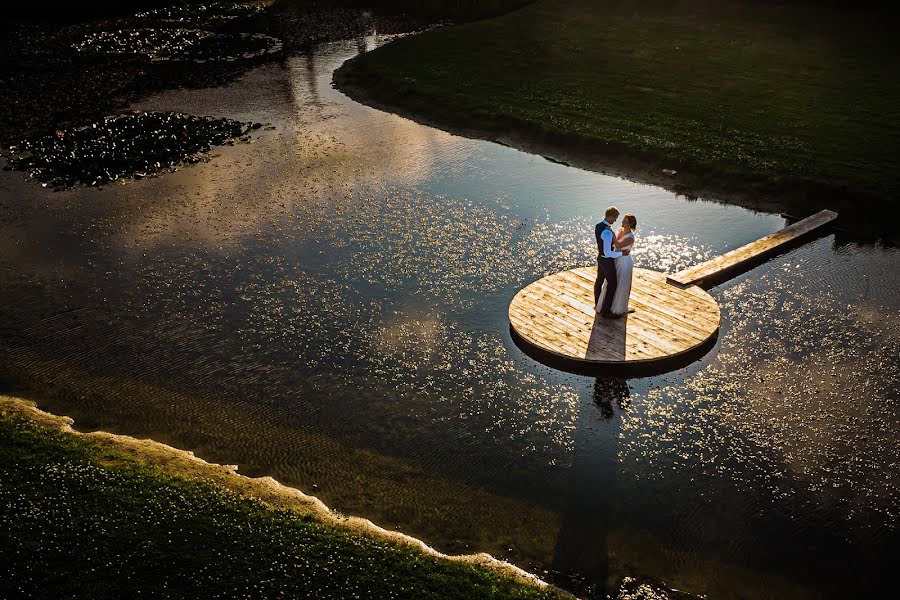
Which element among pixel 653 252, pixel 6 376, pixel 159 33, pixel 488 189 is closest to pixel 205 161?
pixel 488 189

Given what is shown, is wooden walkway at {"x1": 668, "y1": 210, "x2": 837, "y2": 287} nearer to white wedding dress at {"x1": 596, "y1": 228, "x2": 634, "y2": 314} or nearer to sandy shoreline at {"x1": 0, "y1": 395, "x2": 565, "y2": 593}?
white wedding dress at {"x1": 596, "y1": 228, "x2": 634, "y2": 314}

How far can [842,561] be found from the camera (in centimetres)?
1055

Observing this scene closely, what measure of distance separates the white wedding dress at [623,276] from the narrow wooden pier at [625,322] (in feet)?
0.89

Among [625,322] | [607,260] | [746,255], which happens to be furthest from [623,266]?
[746,255]

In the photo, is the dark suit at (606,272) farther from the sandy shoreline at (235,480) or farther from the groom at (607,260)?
the sandy shoreline at (235,480)

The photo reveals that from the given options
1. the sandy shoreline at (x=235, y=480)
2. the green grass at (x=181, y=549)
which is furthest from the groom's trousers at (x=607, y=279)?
the green grass at (x=181, y=549)

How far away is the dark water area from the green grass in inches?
41.0

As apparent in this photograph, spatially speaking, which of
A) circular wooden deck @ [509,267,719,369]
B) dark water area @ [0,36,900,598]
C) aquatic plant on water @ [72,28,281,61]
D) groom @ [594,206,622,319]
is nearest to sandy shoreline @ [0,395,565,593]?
dark water area @ [0,36,900,598]

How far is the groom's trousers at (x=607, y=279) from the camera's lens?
1521 cm

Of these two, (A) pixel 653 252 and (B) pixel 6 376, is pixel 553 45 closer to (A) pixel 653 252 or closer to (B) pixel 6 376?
(A) pixel 653 252

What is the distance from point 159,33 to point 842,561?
55.0 m

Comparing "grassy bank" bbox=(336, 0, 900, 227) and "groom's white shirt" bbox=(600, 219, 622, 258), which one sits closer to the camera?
"groom's white shirt" bbox=(600, 219, 622, 258)

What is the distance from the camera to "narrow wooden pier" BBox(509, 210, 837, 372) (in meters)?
14.6

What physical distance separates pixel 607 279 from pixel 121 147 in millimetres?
21766
